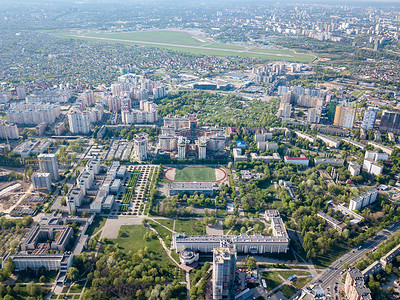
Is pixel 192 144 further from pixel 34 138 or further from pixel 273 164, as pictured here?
pixel 34 138

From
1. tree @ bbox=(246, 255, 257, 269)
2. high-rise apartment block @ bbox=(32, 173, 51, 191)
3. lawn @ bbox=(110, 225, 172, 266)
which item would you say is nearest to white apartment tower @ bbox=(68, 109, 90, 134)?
high-rise apartment block @ bbox=(32, 173, 51, 191)

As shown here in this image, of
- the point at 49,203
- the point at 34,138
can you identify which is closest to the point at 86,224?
the point at 49,203

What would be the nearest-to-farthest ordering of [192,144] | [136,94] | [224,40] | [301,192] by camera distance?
[301,192], [192,144], [136,94], [224,40]

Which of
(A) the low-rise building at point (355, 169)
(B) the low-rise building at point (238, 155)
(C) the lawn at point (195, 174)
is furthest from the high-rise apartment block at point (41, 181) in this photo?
(A) the low-rise building at point (355, 169)

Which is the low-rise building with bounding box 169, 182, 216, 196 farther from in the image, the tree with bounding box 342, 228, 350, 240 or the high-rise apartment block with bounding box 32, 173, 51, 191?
the tree with bounding box 342, 228, 350, 240

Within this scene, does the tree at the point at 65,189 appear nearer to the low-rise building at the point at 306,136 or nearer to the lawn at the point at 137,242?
the lawn at the point at 137,242

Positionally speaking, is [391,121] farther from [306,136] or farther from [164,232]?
[164,232]

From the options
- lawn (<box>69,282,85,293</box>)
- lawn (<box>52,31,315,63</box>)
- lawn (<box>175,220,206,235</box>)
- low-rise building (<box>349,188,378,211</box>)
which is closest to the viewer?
lawn (<box>69,282,85,293</box>)
